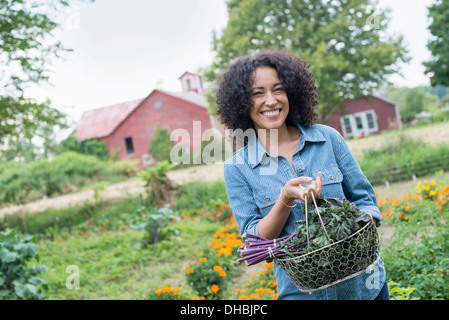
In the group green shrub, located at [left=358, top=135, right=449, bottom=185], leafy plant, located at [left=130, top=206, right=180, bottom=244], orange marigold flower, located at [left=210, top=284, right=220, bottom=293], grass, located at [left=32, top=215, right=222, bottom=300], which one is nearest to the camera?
orange marigold flower, located at [left=210, top=284, right=220, bottom=293]

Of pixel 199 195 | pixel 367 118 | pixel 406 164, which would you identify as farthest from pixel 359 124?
pixel 199 195

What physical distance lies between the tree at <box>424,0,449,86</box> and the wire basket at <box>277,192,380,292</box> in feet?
83.3

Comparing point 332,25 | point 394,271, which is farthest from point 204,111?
point 394,271

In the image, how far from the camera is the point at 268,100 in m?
1.62

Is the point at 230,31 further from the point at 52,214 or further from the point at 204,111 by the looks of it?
the point at 52,214

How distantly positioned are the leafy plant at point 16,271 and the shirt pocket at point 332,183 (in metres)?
3.54

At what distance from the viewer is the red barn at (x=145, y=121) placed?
73.2 feet

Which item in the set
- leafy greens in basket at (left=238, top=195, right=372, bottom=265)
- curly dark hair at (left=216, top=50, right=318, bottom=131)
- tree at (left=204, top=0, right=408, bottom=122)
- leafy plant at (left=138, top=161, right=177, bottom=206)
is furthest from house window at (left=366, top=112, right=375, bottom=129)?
leafy greens in basket at (left=238, top=195, right=372, bottom=265)

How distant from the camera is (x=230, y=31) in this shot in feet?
71.2

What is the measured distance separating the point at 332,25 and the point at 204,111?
7.86 metres

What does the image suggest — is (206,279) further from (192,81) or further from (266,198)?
(192,81)

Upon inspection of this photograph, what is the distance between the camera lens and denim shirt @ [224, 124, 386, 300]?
4.98 feet

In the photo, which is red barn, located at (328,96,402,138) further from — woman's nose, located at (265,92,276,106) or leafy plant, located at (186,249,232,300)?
woman's nose, located at (265,92,276,106)

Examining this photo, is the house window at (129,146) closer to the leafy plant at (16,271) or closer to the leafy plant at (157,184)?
the leafy plant at (157,184)
